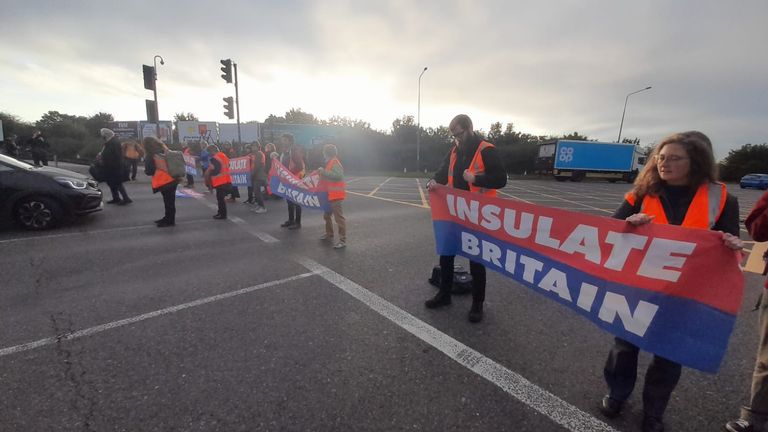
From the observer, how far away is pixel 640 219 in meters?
1.95

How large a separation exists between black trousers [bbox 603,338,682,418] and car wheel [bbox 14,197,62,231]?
886 centimetres

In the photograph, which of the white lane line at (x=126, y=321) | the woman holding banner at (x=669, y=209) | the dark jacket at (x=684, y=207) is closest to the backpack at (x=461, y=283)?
the woman holding banner at (x=669, y=209)

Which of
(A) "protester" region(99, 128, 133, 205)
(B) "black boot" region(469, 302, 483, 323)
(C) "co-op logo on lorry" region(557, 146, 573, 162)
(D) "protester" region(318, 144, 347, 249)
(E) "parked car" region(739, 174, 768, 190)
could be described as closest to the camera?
(B) "black boot" region(469, 302, 483, 323)

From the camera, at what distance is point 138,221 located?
7.32 meters

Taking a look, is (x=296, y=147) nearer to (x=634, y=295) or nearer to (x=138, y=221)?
(x=138, y=221)

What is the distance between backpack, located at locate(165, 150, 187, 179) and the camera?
670 cm

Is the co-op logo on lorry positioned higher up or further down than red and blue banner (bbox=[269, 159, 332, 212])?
higher up

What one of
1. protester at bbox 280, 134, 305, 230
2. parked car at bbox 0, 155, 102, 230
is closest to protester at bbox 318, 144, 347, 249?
protester at bbox 280, 134, 305, 230

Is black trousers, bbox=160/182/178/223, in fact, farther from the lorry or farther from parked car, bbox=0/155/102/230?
the lorry

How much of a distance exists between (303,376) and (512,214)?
211 centimetres

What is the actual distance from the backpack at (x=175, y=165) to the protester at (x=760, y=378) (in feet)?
25.7

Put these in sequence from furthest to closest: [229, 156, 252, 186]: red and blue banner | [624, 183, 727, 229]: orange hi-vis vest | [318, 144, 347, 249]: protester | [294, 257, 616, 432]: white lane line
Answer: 1. [229, 156, 252, 186]: red and blue banner
2. [318, 144, 347, 249]: protester
3. [294, 257, 616, 432]: white lane line
4. [624, 183, 727, 229]: orange hi-vis vest

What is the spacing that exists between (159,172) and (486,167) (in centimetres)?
655

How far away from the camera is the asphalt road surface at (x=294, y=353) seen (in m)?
2.07
